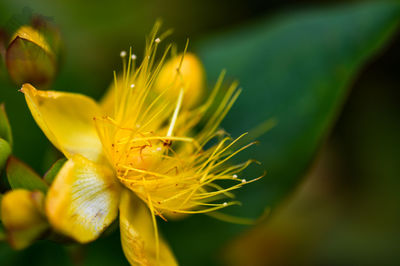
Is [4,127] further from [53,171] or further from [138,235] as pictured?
[138,235]

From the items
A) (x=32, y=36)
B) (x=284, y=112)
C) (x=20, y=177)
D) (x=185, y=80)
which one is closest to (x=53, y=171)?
(x=20, y=177)

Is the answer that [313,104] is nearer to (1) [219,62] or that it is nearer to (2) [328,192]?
(1) [219,62]

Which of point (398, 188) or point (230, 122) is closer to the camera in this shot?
point (230, 122)

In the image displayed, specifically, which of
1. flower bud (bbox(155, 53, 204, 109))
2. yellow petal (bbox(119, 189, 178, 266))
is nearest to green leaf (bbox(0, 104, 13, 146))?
yellow petal (bbox(119, 189, 178, 266))

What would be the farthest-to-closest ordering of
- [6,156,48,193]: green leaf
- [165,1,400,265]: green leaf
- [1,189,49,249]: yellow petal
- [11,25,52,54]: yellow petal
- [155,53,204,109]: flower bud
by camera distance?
[165,1,400,265]: green leaf
[155,53,204,109]: flower bud
[11,25,52,54]: yellow petal
[6,156,48,193]: green leaf
[1,189,49,249]: yellow petal

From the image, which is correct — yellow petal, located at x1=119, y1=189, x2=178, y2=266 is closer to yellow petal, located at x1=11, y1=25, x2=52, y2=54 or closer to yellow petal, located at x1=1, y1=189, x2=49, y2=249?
yellow petal, located at x1=1, y1=189, x2=49, y2=249

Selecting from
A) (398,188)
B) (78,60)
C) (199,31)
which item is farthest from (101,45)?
(398,188)
